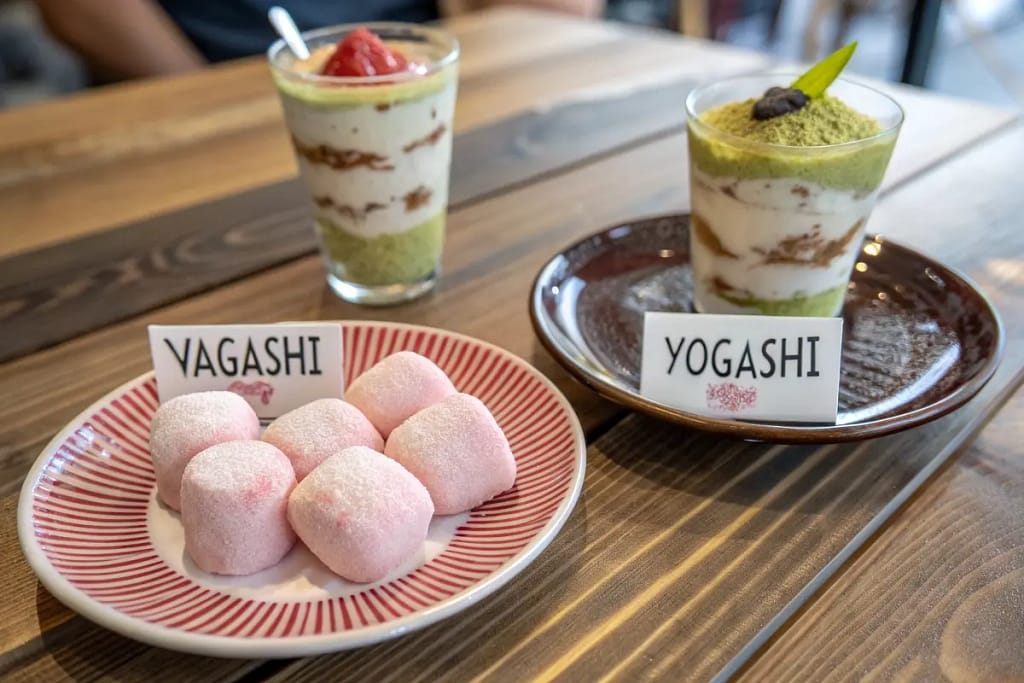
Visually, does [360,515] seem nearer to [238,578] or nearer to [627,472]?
[238,578]

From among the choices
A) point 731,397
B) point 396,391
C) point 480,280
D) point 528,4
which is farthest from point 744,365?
point 528,4

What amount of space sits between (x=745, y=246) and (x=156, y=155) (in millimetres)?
945

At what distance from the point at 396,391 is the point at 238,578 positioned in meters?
0.18

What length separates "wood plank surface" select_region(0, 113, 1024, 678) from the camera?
56 centimetres

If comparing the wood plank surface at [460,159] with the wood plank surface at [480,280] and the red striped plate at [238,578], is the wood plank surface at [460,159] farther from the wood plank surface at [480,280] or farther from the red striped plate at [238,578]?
the red striped plate at [238,578]

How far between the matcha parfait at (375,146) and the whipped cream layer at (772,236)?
0.91 ft

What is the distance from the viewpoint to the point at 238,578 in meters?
0.56

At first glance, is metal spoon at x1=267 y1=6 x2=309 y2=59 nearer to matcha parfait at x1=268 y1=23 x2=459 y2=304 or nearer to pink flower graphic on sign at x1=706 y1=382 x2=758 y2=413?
matcha parfait at x1=268 y1=23 x2=459 y2=304

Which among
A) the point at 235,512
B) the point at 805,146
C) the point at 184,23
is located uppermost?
the point at 805,146

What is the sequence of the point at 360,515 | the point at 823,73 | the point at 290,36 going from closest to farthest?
the point at 360,515
the point at 823,73
the point at 290,36

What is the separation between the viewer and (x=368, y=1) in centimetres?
236

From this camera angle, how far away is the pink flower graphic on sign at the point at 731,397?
0.69 m

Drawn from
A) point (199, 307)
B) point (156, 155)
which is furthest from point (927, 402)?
point (156, 155)

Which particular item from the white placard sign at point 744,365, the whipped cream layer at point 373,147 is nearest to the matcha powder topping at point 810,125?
the white placard sign at point 744,365
